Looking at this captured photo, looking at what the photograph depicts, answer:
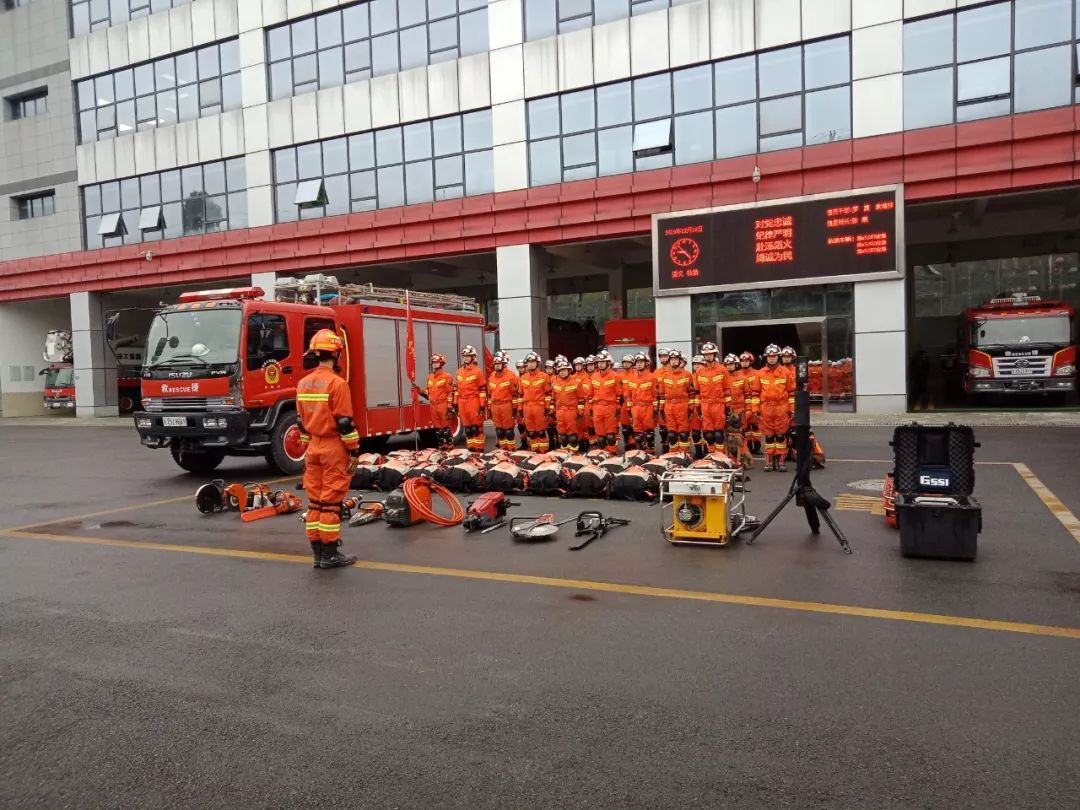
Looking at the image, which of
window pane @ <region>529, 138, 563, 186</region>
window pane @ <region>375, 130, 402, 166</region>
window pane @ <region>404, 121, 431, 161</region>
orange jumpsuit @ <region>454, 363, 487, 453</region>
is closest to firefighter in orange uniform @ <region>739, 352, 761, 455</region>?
orange jumpsuit @ <region>454, 363, 487, 453</region>

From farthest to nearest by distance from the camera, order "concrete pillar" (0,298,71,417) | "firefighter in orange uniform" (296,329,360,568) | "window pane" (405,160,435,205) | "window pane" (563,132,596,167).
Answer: "concrete pillar" (0,298,71,417) → "window pane" (405,160,435,205) → "window pane" (563,132,596,167) → "firefighter in orange uniform" (296,329,360,568)

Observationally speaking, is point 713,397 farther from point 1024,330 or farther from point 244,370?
point 1024,330

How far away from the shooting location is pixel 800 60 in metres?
19.3

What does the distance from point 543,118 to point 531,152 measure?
3.27 feet

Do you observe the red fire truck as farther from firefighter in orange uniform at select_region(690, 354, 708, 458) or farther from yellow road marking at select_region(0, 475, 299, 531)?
firefighter in orange uniform at select_region(690, 354, 708, 458)

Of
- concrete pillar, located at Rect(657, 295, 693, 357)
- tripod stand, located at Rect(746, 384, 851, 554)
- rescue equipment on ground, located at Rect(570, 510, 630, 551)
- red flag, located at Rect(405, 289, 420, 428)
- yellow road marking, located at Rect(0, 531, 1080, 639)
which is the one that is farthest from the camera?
concrete pillar, located at Rect(657, 295, 693, 357)

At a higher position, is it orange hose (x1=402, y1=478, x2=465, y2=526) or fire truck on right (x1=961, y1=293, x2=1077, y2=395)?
fire truck on right (x1=961, y1=293, x2=1077, y2=395)

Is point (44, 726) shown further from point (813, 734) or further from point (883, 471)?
point (883, 471)

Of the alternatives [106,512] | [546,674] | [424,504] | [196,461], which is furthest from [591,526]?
[196,461]

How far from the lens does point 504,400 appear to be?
13359 millimetres

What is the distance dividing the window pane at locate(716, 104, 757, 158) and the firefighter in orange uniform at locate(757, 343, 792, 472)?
10.3m

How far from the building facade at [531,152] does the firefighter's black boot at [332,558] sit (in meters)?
16.0

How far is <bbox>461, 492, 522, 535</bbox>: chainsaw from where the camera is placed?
24.9ft

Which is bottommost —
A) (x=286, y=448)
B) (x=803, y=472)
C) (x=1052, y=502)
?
(x=1052, y=502)
